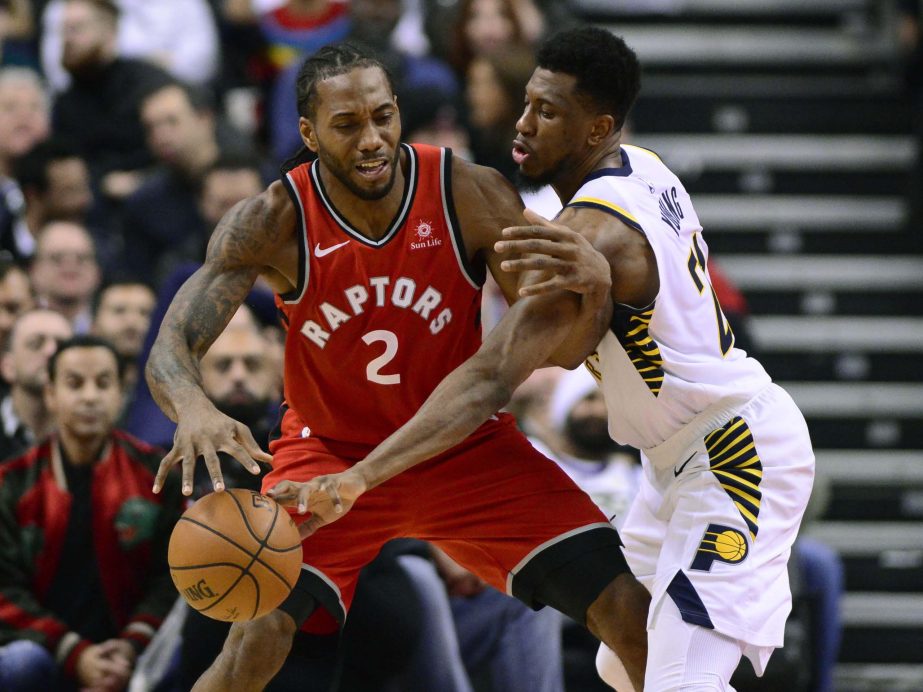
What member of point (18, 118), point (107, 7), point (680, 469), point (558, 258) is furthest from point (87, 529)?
point (107, 7)

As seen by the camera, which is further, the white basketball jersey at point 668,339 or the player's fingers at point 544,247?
the white basketball jersey at point 668,339

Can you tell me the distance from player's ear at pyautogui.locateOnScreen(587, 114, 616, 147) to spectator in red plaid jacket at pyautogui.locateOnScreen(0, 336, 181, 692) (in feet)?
9.15

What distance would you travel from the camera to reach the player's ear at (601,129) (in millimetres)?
4914

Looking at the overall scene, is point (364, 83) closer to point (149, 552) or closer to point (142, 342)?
point (149, 552)

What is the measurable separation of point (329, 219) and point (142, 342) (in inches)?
123

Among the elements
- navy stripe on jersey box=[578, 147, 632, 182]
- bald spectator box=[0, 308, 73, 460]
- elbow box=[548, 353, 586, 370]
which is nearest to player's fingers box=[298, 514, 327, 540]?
elbow box=[548, 353, 586, 370]

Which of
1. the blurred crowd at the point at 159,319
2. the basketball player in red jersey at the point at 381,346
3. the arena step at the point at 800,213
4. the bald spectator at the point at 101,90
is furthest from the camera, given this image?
the arena step at the point at 800,213

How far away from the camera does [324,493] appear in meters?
4.34

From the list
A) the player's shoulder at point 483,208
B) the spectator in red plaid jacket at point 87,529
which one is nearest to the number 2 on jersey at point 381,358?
the player's shoulder at point 483,208

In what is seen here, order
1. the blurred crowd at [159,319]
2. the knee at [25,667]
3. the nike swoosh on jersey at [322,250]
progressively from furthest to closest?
the blurred crowd at [159,319] < the knee at [25,667] < the nike swoosh on jersey at [322,250]

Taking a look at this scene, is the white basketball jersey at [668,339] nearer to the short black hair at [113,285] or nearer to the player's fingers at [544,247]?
the player's fingers at [544,247]

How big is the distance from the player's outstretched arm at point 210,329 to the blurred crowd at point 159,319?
2.43ft

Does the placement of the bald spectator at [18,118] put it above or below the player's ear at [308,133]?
below

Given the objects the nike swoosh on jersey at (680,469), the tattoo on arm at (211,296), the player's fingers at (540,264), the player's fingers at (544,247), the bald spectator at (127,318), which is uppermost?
the player's fingers at (544,247)
